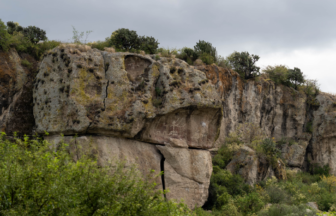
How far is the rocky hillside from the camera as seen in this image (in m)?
16.4

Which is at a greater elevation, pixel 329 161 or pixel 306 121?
pixel 306 121

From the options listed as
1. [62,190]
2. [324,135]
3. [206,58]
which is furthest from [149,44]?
[324,135]

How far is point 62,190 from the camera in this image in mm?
7828

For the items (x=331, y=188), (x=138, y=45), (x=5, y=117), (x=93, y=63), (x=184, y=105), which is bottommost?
(x=331, y=188)

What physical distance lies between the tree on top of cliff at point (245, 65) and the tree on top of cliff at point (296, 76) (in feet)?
21.7

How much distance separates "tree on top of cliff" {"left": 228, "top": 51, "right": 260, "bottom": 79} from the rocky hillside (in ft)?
45.2

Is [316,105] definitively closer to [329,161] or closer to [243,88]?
[329,161]

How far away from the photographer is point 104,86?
17.2m

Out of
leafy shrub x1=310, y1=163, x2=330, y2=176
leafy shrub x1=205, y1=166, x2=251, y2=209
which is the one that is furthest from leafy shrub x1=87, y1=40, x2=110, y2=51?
leafy shrub x1=310, y1=163, x2=330, y2=176

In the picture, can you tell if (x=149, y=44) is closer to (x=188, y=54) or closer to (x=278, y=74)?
(x=188, y=54)

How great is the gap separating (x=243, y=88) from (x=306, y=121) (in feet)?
33.8

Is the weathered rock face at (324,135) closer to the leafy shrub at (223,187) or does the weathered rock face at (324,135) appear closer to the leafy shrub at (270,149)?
the leafy shrub at (270,149)

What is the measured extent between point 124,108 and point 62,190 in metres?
9.52

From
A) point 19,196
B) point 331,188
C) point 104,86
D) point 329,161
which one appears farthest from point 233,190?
point 19,196
